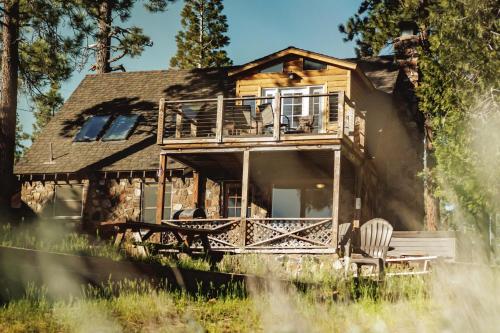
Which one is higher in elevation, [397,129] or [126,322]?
[397,129]

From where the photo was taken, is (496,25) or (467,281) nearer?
(467,281)

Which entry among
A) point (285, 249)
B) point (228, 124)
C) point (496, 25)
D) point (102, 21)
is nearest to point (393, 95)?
point (496, 25)

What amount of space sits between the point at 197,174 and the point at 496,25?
8880 millimetres

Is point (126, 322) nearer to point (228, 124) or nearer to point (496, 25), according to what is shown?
point (228, 124)

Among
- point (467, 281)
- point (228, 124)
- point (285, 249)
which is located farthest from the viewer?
point (228, 124)

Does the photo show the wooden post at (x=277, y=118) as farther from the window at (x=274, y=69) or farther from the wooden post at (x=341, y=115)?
the window at (x=274, y=69)

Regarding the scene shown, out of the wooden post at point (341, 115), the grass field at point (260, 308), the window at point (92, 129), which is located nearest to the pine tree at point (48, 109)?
the window at point (92, 129)

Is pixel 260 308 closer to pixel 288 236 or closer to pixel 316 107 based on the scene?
pixel 288 236

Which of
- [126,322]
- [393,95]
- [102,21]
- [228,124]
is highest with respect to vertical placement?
[102,21]

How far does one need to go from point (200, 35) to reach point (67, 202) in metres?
24.0

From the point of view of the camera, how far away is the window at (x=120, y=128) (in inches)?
833

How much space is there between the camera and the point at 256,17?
13.7 meters

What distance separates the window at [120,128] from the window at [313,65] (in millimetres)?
5579

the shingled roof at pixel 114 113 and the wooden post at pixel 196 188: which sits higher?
the shingled roof at pixel 114 113
